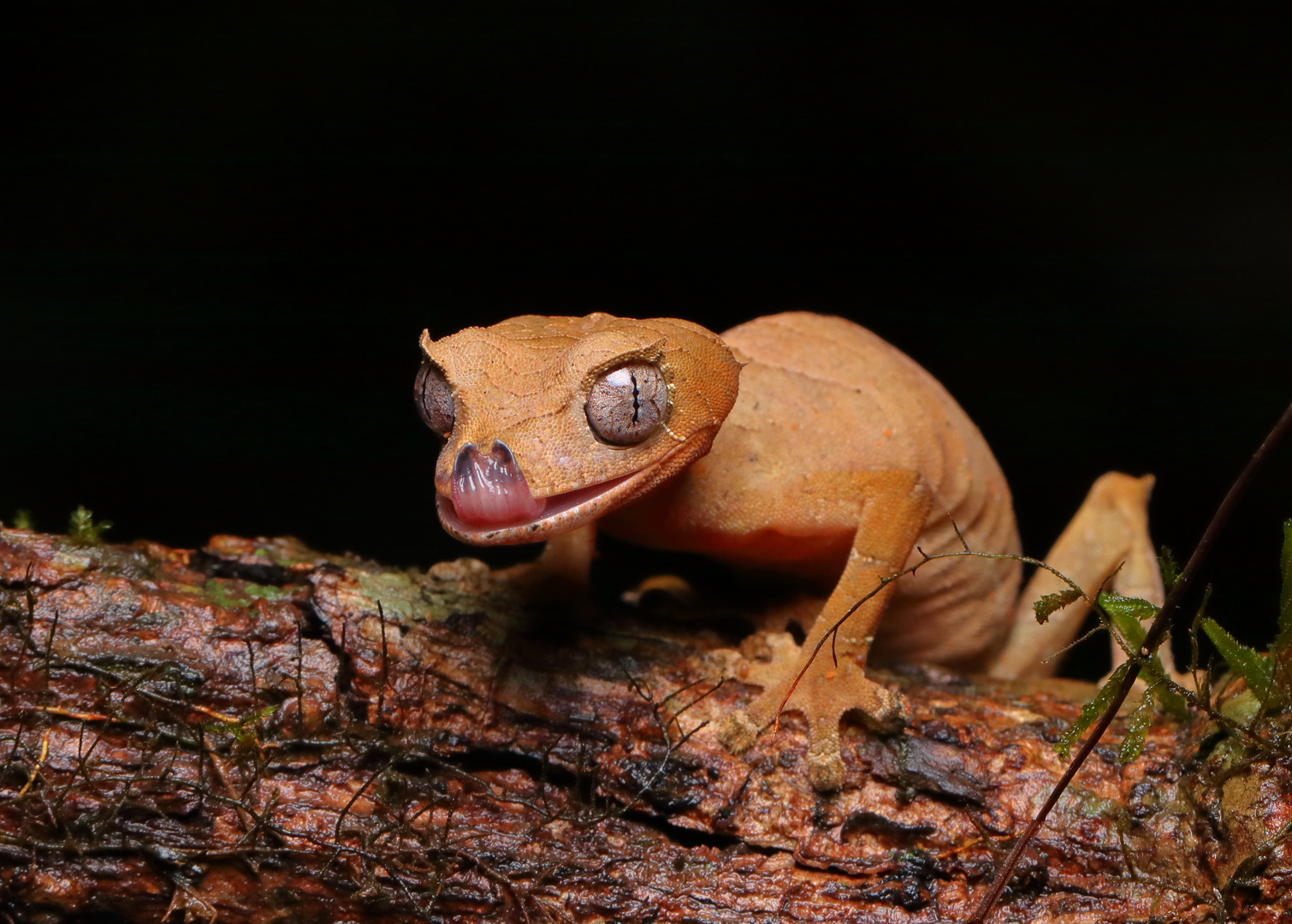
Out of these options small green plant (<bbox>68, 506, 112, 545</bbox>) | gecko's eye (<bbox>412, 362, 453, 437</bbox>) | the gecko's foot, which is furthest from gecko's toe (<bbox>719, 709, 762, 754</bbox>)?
small green plant (<bbox>68, 506, 112, 545</bbox>)

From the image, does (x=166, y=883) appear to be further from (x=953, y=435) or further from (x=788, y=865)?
(x=953, y=435)

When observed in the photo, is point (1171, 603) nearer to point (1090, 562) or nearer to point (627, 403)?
point (627, 403)

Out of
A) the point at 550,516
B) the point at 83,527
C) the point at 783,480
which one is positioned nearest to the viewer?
the point at 550,516

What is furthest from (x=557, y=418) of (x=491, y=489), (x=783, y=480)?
(x=783, y=480)

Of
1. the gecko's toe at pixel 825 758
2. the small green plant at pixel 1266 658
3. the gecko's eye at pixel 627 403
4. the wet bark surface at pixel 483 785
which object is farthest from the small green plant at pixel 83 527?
the small green plant at pixel 1266 658

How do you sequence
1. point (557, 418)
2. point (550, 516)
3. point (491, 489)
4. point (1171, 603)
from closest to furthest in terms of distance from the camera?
1. point (1171, 603)
2. point (491, 489)
3. point (550, 516)
4. point (557, 418)

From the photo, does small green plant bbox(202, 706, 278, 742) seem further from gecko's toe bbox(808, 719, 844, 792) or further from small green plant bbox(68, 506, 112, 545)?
gecko's toe bbox(808, 719, 844, 792)

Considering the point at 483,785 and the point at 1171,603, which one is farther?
the point at 483,785
